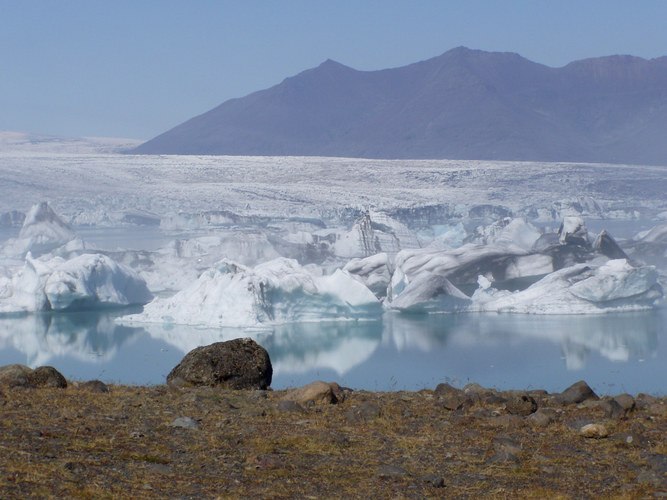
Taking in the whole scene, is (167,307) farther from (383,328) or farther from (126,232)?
(126,232)

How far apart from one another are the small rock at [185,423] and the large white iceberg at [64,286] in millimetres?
9658

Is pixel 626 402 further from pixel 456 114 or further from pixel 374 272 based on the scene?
pixel 456 114

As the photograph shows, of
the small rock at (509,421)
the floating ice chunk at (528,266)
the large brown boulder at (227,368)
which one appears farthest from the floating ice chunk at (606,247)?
the small rock at (509,421)

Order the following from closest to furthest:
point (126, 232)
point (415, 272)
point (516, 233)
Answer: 1. point (415, 272)
2. point (516, 233)
3. point (126, 232)

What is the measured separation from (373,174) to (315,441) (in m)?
34.7

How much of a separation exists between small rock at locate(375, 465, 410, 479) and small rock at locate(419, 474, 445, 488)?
86 mm

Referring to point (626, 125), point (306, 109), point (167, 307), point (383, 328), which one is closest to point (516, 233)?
point (383, 328)

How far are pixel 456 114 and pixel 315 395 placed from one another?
82410mm

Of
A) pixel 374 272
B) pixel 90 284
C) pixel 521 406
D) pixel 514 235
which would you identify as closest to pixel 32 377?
pixel 521 406

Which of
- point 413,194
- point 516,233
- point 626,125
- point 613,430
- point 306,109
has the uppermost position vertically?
point 306,109

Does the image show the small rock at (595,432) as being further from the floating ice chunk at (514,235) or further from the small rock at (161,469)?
the floating ice chunk at (514,235)

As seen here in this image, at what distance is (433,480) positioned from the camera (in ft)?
11.9

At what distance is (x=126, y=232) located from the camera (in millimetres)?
26109

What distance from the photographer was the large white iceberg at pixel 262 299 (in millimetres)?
11922
